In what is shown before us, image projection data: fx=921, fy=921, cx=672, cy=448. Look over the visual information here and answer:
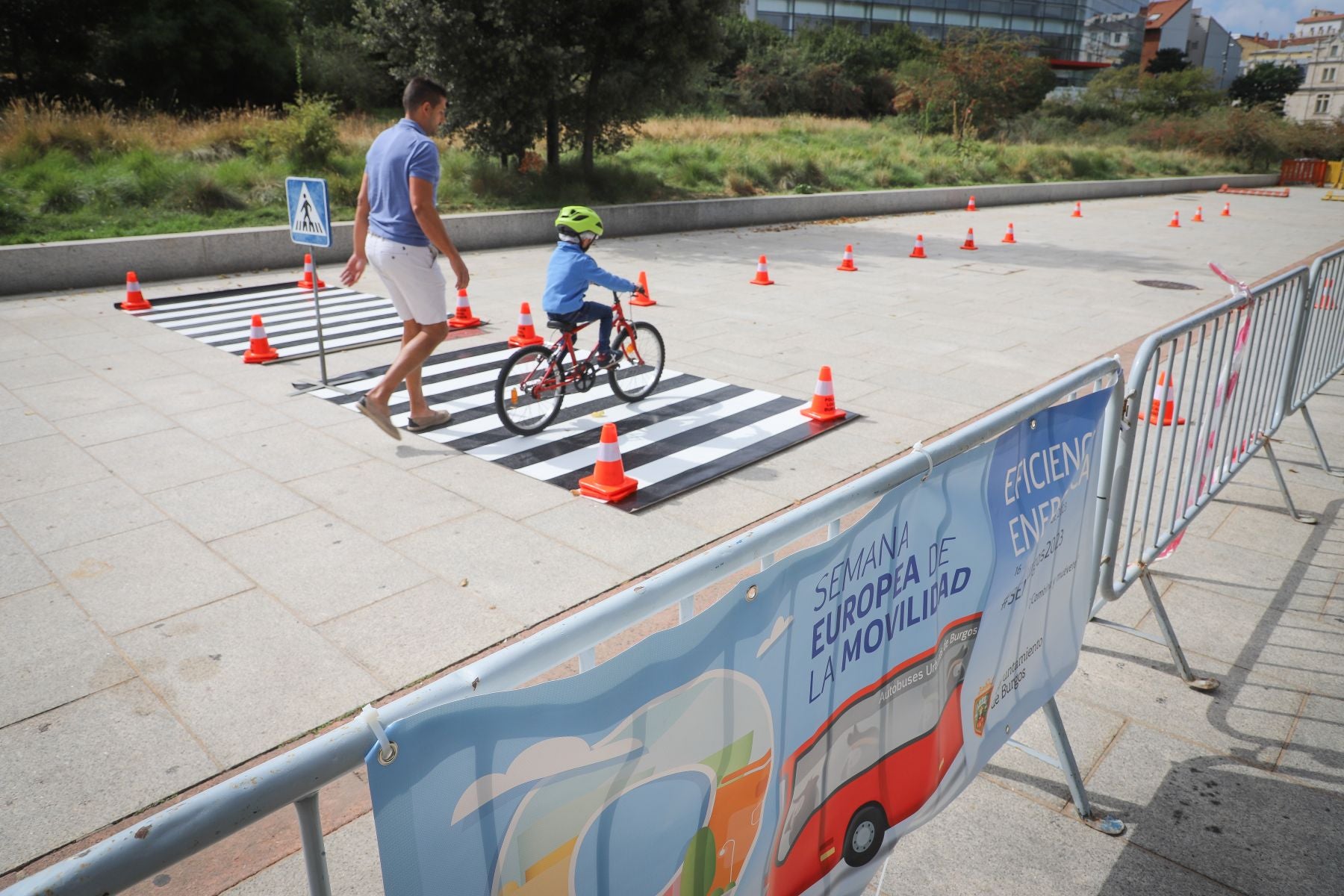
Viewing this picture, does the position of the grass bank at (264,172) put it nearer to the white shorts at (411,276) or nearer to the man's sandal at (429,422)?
the man's sandal at (429,422)

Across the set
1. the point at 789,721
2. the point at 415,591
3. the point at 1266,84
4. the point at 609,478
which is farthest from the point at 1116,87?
the point at 789,721

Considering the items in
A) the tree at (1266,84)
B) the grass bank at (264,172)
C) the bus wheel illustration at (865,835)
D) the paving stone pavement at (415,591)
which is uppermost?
the tree at (1266,84)

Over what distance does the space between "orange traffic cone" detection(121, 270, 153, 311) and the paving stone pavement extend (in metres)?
1.01

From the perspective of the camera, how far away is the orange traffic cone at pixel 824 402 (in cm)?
720

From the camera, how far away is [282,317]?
10.8 m

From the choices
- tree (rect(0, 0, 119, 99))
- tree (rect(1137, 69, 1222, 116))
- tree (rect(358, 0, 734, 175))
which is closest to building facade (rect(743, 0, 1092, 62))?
tree (rect(1137, 69, 1222, 116))

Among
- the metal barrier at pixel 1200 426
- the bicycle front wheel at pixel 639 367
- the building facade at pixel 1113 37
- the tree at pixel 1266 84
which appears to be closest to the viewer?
the metal barrier at pixel 1200 426

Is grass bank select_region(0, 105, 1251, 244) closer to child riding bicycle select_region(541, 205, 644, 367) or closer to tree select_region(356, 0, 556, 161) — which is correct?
tree select_region(356, 0, 556, 161)

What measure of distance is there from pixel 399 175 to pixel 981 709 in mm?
5116

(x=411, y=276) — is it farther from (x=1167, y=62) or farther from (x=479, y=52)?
(x=1167, y=62)

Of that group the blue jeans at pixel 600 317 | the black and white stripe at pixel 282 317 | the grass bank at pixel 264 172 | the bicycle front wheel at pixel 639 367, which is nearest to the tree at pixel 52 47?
the grass bank at pixel 264 172

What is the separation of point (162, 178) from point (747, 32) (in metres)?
47.4

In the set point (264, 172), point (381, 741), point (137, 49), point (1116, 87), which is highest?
point (1116, 87)

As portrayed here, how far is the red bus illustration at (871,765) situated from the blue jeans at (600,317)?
4.71 meters
